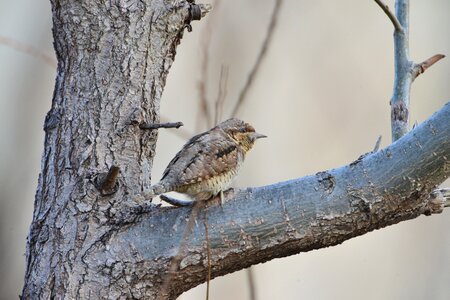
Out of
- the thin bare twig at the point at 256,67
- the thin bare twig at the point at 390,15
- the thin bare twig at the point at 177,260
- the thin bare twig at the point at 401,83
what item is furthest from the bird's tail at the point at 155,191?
the thin bare twig at the point at 390,15

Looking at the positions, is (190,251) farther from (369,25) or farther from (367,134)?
(369,25)

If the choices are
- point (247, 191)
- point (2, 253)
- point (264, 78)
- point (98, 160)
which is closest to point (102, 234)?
point (98, 160)

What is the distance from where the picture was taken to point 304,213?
2135 millimetres

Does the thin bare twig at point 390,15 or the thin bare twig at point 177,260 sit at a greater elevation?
the thin bare twig at point 390,15

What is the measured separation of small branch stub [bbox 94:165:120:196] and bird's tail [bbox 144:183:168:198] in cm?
13

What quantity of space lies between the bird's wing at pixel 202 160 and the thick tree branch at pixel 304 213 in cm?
14

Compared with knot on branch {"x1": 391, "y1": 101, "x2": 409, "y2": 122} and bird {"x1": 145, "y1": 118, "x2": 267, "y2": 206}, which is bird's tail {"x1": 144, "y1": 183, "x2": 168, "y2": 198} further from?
knot on branch {"x1": 391, "y1": 101, "x2": 409, "y2": 122}

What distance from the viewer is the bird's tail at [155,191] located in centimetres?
219

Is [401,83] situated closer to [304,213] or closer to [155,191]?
[304,213]

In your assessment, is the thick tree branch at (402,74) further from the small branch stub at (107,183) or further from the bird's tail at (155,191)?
the small branch stub at (107,183)

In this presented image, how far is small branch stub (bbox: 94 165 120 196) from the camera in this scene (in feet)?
7.33

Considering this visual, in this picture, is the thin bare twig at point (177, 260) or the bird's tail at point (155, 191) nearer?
the thin bare twig at point (177, 260)

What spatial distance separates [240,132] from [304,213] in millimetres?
661

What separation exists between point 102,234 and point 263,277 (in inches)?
139
